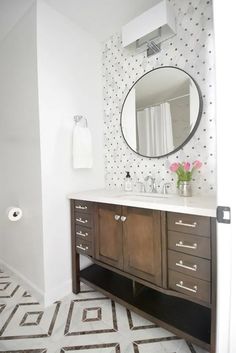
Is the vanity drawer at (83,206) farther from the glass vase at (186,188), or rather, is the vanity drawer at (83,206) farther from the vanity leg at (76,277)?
the glass vase at (186,188)

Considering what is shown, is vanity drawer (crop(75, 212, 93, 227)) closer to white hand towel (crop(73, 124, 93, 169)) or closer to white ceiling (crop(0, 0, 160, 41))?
white hand towel (crop(73, 124, 93, 169))

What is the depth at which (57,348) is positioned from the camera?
3.98 feet

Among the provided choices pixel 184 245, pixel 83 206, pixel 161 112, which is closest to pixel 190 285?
pixel 184 245

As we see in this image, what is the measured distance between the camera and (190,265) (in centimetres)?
108

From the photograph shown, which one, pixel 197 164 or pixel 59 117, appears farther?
pixel 59 117

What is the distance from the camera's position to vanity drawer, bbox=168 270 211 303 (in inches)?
40.5

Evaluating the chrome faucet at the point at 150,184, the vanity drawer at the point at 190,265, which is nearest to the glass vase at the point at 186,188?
the chrome faucet at the point at 150,184

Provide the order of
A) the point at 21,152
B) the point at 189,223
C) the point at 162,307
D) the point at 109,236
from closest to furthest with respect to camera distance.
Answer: the point at 189,223 → the point at 162,307 → the point at 109,236 → the point at 21,152

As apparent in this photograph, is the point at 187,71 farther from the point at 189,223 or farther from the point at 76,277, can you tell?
the point at 76,277

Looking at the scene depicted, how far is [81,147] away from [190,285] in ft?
4.35

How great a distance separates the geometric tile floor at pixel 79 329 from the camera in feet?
3.97

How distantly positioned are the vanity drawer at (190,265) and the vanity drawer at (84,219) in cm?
70

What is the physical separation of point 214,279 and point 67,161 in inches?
55.5

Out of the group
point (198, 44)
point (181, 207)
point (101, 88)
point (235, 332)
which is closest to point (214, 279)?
point (235, 332)
